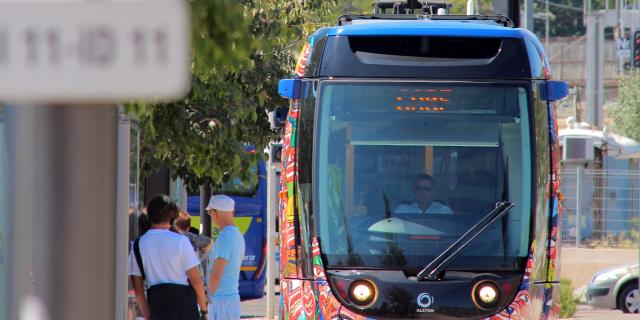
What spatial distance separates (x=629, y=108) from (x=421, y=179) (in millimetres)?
38105

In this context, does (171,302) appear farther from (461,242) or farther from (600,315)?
(600,315)

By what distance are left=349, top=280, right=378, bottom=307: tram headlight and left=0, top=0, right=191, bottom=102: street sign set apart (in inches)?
270

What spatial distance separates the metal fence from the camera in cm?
2489

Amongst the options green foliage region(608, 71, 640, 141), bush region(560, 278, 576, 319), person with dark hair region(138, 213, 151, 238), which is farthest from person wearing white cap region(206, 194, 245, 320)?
green foliage region(608, 71, 640, 141)

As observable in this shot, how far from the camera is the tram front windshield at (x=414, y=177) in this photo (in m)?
9.31

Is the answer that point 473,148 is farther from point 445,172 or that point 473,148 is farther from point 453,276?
point 453,276

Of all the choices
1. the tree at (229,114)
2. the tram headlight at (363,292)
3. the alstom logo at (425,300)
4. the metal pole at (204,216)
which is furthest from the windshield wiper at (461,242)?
the metal pole at (204,216)

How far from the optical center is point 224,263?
996cm

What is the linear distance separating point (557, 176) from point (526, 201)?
1.37ft

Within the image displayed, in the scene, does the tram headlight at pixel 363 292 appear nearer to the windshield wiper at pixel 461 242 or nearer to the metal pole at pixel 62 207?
the windshield wiper at pixel 461 242

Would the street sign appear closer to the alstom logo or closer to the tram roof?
the alstom logo

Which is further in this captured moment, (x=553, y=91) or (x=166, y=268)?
(x=553, y=91)

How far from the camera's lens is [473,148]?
30.9ft

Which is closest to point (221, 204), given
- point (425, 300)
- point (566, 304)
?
point (425, 300)
